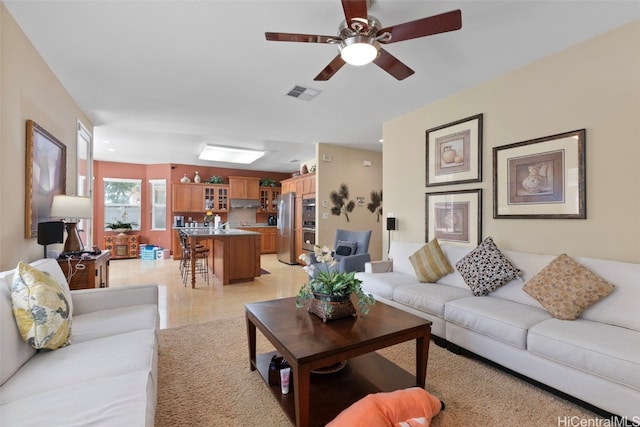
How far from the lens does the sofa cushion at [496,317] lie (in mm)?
2096

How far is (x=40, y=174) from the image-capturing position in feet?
8.55

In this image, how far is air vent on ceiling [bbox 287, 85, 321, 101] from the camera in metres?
3.35

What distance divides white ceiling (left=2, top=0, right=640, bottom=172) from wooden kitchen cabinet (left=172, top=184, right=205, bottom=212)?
3549 mm

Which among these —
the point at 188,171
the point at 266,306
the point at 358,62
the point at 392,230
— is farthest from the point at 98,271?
the point at 188,171

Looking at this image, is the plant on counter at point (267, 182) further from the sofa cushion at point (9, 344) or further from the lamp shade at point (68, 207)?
the sofa cushion at point (9, 344)

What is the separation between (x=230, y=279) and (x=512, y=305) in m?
4.15

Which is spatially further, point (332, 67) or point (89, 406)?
point (332, 67)

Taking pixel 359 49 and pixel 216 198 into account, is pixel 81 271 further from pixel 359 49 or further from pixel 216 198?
pixel 216 198

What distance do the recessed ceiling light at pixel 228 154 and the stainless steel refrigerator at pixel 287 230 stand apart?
1292 millimetres

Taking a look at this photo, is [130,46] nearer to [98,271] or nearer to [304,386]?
[98,271]

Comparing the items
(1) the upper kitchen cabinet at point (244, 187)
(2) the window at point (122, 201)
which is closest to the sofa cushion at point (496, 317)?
(1) the upper kitchen cabinet at point (244, 187)

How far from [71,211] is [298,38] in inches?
105

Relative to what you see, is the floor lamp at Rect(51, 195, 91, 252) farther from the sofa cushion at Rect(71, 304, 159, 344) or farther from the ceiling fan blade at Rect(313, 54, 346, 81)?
the ceiling fan blade at Rect(313, 54, 346, 81)

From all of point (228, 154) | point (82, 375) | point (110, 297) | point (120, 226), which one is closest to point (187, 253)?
point (228, 154)
